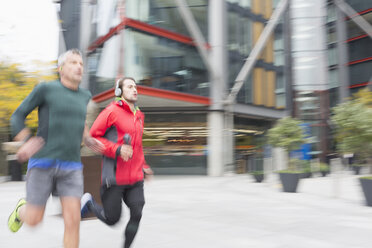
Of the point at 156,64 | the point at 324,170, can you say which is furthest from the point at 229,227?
the point at 156,64

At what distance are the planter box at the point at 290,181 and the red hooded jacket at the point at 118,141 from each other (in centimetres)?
748

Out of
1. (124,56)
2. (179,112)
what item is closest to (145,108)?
(179,112)

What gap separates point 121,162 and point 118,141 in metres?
0.20

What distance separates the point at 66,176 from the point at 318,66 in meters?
21.7

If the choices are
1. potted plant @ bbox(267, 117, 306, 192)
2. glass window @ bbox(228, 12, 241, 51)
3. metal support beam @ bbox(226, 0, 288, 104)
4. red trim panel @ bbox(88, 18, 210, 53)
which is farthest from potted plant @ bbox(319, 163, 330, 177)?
red trim panel @ bbox(88, 18, 210, 53)

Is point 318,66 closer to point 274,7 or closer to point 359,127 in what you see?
point 274,7

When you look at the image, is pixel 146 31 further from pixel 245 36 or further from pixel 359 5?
pixel 359 5

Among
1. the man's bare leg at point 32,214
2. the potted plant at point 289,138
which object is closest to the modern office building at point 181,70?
the potted plant at point 289,138

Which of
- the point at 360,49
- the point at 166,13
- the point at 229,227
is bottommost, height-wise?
the point at 229,227

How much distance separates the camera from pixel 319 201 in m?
8.47

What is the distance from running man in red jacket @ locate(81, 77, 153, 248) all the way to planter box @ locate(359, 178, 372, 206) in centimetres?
547

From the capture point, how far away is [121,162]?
351 cm

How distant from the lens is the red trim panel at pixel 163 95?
57.9 ft

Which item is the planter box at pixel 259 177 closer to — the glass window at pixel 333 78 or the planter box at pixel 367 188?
the planter box at pixel 367 188
